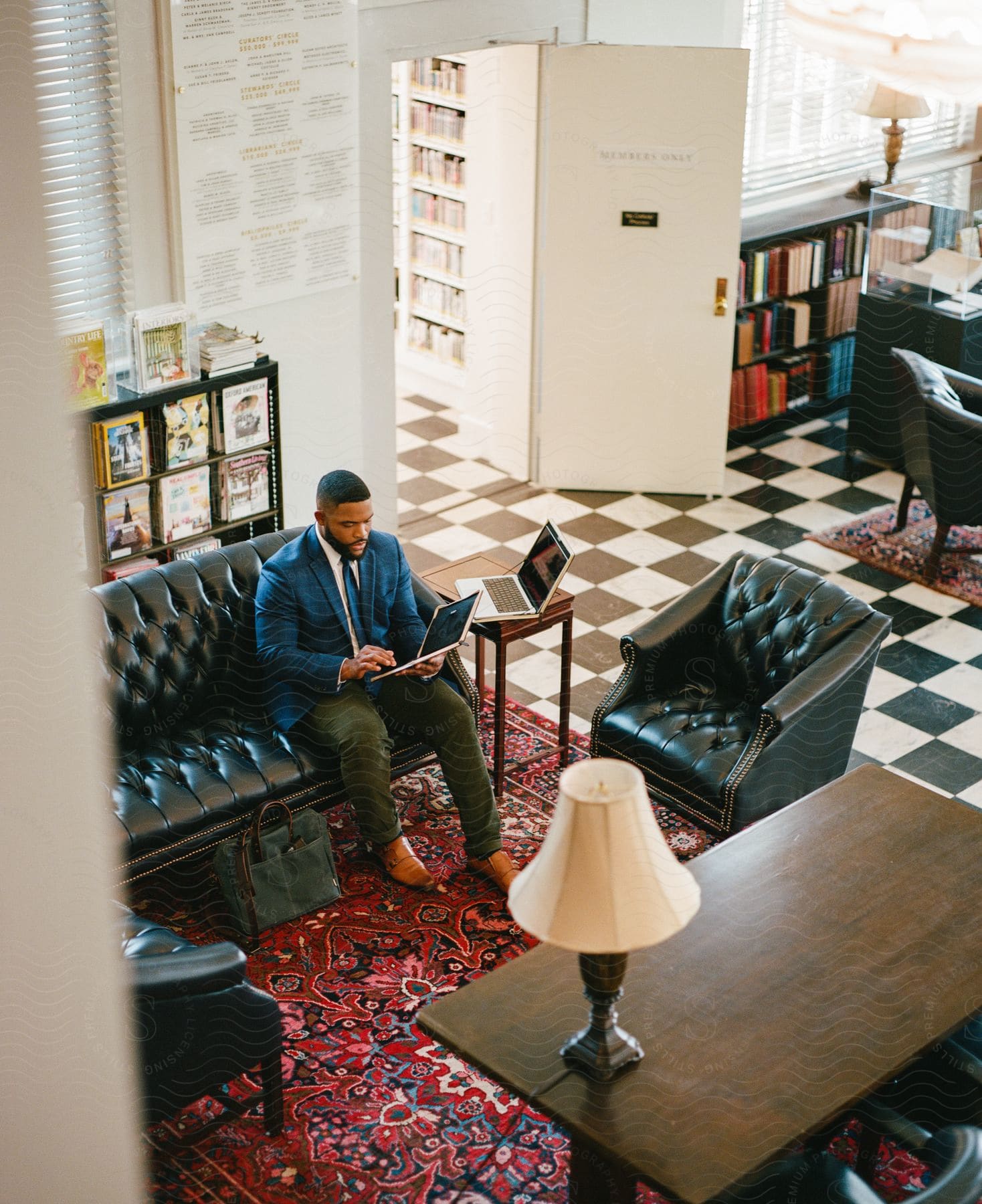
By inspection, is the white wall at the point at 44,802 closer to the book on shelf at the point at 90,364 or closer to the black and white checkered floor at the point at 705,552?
the book on shelf at the point at 90,364

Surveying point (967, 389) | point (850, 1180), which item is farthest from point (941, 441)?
point (850, 1180)

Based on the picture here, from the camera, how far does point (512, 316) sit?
279 inches

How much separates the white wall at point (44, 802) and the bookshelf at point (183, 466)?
164 inches

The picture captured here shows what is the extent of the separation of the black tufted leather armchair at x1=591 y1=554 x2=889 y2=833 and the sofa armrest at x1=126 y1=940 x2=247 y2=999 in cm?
164

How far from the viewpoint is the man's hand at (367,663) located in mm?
4199

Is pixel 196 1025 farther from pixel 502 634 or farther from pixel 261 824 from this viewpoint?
pixel 502 634

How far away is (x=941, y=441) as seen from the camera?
6090 mm

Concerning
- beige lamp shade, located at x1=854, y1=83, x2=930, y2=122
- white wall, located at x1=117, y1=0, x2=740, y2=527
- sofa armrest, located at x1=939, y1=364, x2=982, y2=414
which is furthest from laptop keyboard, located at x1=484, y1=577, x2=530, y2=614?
beige lamp shade, located at x1=854, y1=83, x2=930, y2=122

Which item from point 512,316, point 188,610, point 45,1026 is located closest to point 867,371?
point 512,316

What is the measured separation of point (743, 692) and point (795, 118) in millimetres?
5049

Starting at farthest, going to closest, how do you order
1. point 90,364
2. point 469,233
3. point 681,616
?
1. point 469,233
2. point 90,364
3. point 681,616

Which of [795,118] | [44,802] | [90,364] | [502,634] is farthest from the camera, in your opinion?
[795,118]

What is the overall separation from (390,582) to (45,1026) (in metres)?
3.81

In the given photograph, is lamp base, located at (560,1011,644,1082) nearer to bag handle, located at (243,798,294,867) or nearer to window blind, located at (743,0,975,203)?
bag handle, located at (243,798,294,867)
